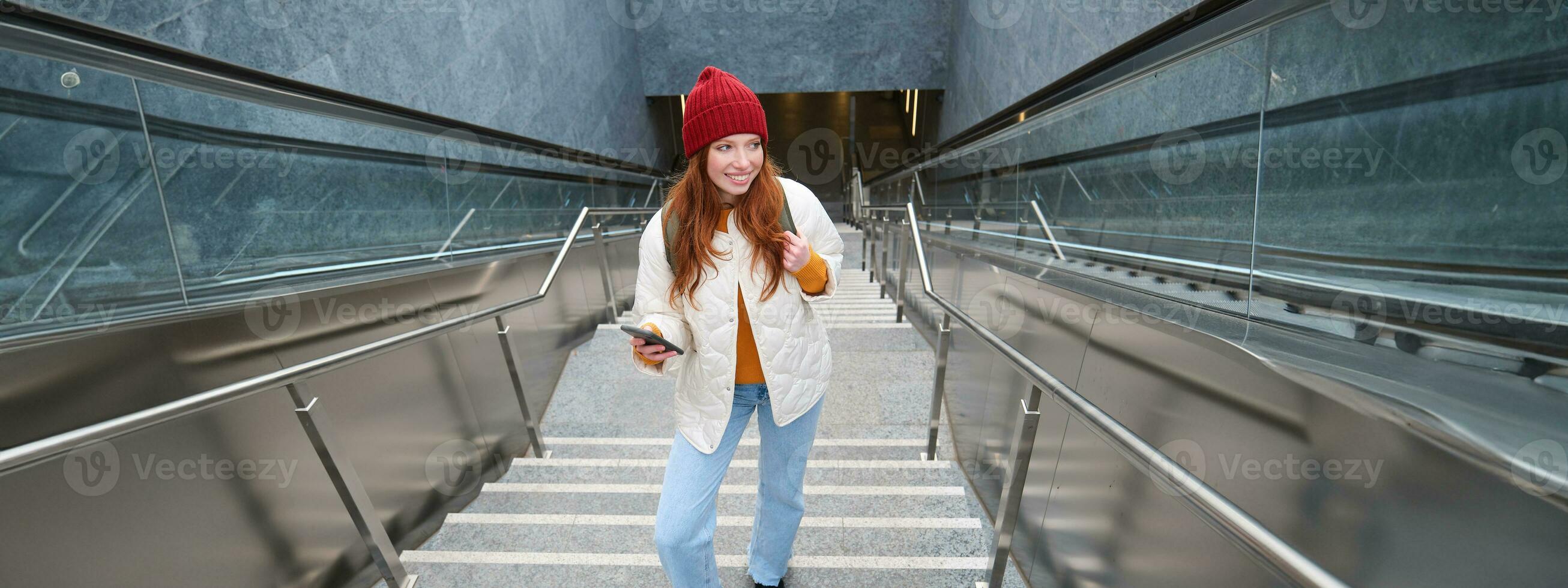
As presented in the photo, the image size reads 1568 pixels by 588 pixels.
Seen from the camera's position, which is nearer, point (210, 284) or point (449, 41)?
point (210, 284)

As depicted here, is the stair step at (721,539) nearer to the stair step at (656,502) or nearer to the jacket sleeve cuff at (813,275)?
the stair step at (656,502)

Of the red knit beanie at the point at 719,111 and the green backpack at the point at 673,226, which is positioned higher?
the red knit beanie at the point at 719,111

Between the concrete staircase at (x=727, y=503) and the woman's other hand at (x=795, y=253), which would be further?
the concrete staircase at (x=727, y=503)

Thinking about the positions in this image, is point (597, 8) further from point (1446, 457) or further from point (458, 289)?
point (1446, 457)

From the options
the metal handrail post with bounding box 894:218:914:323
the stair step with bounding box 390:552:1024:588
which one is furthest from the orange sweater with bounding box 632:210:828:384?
the metal handrail post with bounding box 894:218:914:323

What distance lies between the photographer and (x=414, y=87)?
511 cm

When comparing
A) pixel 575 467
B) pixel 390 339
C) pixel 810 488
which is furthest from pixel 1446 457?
pixel 575 467

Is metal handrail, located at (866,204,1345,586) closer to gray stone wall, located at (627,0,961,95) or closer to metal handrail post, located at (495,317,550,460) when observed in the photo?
metal handrail post, located at (495,317,550,460)

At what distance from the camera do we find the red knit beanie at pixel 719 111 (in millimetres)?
1215

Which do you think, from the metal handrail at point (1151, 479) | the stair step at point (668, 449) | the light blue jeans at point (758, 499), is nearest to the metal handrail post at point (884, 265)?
the stair step at point (668, 449)

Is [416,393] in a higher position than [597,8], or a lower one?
lower

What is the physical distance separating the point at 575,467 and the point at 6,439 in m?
1.60

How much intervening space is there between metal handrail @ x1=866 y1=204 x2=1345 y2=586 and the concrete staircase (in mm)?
426

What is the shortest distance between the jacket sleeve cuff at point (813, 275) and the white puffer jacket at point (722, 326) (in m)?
0.02
